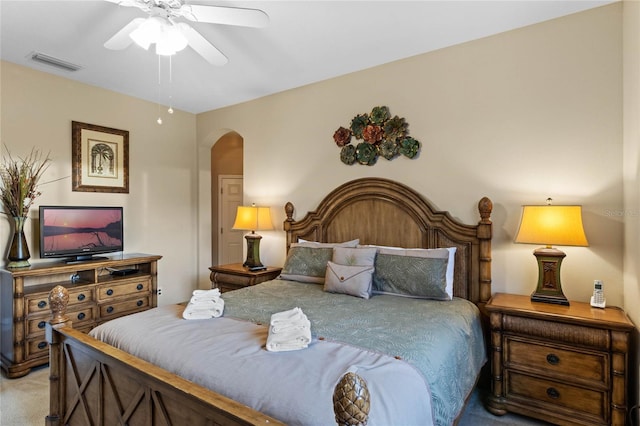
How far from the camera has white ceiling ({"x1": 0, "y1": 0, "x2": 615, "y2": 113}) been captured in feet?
7.92

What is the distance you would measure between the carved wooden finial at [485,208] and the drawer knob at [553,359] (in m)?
1.00

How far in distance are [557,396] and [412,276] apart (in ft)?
3.70

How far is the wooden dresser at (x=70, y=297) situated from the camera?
9.53ft

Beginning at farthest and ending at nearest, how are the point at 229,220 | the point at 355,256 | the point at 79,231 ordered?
the point at 229,220 → the point at 79,231 → the point at 355,256

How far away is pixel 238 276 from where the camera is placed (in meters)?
3.69

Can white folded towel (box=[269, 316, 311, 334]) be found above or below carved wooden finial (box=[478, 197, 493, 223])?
→ below

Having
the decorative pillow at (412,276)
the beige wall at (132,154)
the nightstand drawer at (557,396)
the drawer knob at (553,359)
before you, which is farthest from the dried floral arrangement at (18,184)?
the drawer knob at (553,359)

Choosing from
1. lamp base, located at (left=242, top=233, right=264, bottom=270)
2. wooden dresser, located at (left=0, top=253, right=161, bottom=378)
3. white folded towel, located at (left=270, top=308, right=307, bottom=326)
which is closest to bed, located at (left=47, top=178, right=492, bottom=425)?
white folded towel, located at (left=270, top=308, right=307, bottom=326)

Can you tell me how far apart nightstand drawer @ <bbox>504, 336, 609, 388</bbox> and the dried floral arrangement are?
4.20 meters

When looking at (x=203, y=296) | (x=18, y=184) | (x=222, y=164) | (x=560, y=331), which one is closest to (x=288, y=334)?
(x=203, y=296)

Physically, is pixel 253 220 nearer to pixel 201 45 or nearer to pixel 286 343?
pixel 201 45

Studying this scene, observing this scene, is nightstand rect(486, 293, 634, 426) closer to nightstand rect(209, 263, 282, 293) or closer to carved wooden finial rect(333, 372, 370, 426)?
carved wooden finial rect(333, 372, 370, 426)

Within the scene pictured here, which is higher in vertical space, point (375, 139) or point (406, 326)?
point (375, 139)

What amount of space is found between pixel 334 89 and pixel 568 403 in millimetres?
3220
